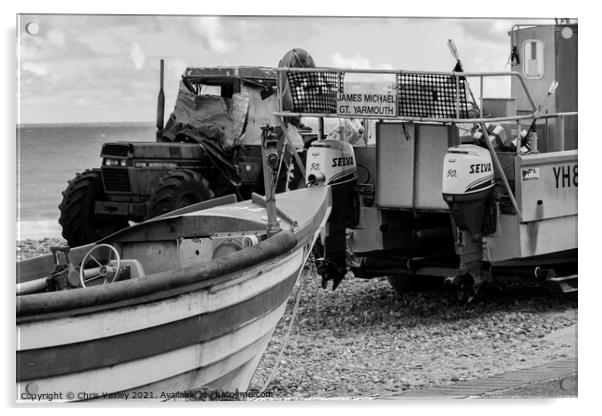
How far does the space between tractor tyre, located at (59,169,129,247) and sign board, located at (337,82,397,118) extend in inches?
188

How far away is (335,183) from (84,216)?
4.32 metres

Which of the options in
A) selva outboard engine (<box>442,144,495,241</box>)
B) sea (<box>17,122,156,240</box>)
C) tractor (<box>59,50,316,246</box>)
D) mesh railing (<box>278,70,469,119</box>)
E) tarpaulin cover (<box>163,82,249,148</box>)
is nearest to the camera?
sea (<box>17,122,156,240</box>)

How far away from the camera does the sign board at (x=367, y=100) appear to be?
9.77 m

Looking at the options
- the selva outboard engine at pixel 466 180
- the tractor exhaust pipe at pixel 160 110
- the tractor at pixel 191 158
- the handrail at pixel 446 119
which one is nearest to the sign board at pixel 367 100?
the handrail at pixel 446 119

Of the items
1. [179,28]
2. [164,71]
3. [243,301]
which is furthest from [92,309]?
[164,71]

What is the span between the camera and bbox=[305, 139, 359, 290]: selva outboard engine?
411 inches

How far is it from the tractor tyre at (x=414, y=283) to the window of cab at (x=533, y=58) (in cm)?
194

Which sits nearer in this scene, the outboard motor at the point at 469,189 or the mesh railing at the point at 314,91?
the outboard motor at the point at 469,189

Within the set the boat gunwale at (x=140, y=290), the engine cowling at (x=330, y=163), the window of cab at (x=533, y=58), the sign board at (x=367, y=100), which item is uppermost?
the window of cab at (x=533, y=58)

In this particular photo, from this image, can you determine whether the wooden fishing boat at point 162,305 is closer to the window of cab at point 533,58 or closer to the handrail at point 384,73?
the handrail at point 384,73

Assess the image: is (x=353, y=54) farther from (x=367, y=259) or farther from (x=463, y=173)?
(x=367, y=259)

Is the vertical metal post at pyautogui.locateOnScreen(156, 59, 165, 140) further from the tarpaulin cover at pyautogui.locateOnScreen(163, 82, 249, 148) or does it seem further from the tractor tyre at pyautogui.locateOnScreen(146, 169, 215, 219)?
the tractor tyre at pyautogui.locateOnScreen(146, 169, 215, 219)

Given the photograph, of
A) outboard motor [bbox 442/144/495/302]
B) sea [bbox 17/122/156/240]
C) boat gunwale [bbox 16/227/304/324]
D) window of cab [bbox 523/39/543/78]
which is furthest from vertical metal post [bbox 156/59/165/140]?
boat gunwale [bbox 16/227/304/324]

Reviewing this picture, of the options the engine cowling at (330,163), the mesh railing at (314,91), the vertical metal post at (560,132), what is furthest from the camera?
the vertical metal post at (560,132)
